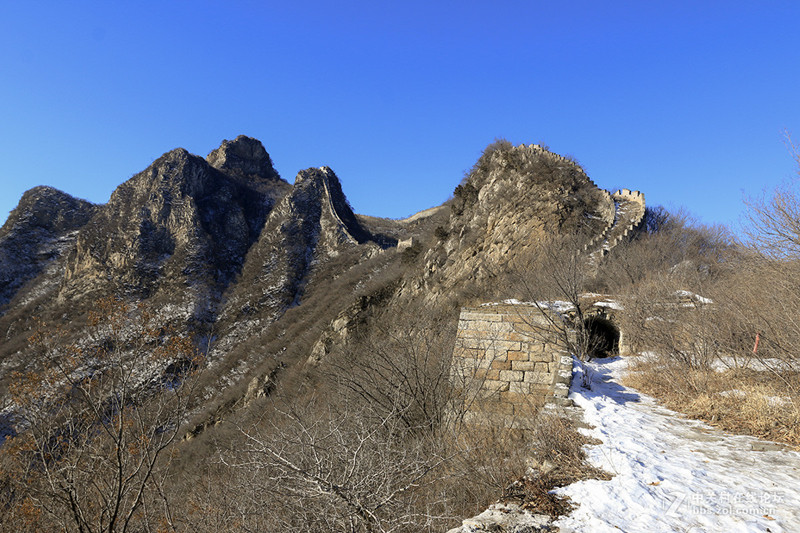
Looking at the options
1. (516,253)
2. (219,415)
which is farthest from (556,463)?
(219,415)

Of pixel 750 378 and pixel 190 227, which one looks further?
pixel 190 227

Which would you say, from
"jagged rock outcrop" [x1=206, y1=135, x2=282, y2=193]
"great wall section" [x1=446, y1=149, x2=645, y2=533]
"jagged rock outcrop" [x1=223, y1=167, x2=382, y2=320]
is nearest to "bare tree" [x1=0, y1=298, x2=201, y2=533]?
"great wall section" [x1=446, y1=149, x2=645, y2=533]

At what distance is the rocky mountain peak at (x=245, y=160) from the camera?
2231 inches

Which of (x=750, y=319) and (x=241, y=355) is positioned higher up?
(x=750, y=319)

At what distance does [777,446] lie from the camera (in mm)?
4211

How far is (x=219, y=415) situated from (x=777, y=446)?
23859mm

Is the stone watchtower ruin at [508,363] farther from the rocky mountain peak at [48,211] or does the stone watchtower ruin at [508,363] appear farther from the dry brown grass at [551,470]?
the rocky mountain peak at [48,211]

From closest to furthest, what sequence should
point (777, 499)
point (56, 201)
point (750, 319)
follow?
1. point (777, 499)
2. point (750, 319)
3. point (56, 201)

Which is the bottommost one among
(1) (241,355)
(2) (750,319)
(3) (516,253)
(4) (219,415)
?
(4) (219,415)

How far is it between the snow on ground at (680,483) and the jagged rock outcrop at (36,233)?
5605 cm

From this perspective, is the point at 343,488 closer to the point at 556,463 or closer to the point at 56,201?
the point at 556,463

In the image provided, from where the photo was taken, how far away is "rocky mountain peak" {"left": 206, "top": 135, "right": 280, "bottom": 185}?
56.7m

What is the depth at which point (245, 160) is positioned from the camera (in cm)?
5969

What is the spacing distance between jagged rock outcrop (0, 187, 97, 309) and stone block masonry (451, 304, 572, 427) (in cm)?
5327
